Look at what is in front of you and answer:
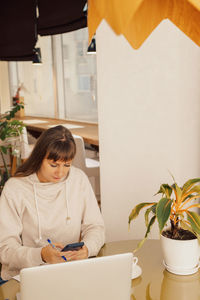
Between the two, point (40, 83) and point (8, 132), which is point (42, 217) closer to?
point (8, 132)

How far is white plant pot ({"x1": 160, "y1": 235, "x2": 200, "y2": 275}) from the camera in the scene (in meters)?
1.30

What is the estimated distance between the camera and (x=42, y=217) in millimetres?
1675

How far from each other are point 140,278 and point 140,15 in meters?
0.93

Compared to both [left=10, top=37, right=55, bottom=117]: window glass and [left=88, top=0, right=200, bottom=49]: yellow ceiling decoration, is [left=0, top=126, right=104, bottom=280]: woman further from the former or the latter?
[left=10, top=37, right=55, bottom=117]: window glass

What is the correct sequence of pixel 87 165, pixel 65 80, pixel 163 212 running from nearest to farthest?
pixel 163 212
pixel 87 165
pixel 65 80

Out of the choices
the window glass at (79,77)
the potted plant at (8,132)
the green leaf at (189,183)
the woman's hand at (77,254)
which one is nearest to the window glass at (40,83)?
the window glass at (79,77)

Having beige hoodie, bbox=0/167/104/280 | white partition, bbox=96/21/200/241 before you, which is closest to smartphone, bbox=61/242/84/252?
beige hoodie, bbox=0/167/104/280

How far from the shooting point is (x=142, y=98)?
1923mm

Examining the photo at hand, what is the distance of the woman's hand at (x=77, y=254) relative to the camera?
4.74 feet

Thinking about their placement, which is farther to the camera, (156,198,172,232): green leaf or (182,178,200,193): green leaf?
(182,178,200,193): green leaf

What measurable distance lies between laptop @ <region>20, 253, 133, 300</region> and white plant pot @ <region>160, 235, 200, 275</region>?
0.36 metres

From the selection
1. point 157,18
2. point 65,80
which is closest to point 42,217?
point 157,18

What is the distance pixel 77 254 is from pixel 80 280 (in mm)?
555

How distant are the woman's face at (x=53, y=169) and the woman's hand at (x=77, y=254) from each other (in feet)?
1.11
